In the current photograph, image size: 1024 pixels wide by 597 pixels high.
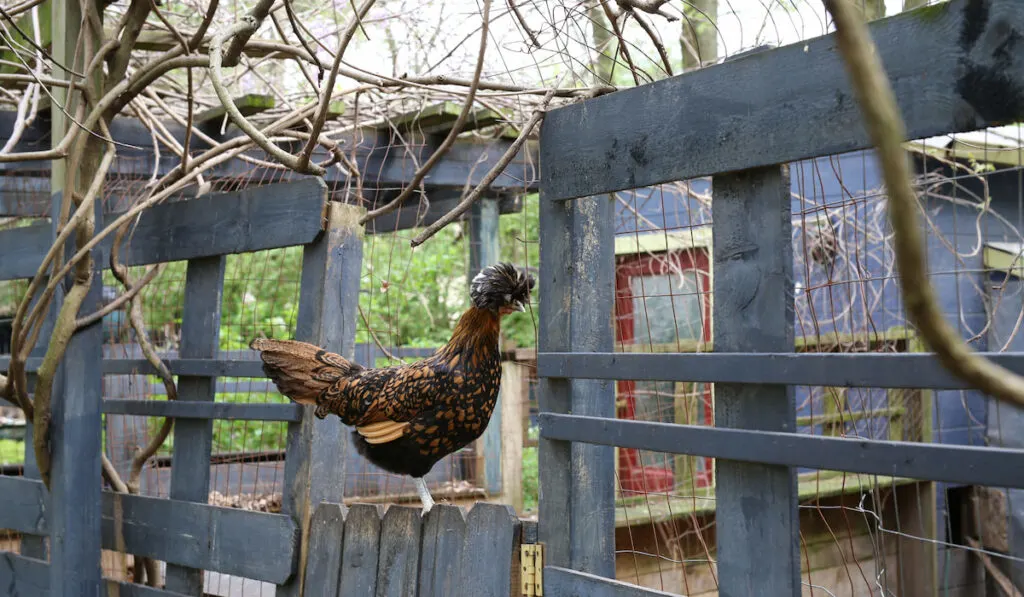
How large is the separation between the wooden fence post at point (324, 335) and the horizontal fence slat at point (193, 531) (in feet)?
0.25

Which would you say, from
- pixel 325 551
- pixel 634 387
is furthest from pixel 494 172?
pixel 634 387

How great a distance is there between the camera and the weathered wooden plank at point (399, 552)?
2.87 m

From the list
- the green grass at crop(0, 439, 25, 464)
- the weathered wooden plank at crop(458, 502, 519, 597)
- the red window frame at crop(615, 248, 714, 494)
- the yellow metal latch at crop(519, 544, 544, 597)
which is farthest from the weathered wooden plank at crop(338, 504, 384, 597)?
the green grass at crop(0, 439, 25, 464)

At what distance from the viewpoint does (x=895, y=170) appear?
50cm

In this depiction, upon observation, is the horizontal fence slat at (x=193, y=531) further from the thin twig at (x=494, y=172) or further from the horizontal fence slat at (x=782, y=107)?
the horizontal fence slat at (x=782, y=107)

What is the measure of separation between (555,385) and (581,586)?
537 millimetres

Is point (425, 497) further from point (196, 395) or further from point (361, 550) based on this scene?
point (196, 395)

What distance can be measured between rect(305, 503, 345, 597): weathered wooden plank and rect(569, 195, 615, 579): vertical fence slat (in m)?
0.90

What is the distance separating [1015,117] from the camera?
5.66ft

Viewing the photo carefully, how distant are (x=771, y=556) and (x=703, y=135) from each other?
99 cm

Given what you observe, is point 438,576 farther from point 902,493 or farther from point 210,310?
point 902,493

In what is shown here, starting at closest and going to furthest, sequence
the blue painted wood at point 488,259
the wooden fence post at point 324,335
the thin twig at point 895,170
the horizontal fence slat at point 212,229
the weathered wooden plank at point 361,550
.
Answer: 1. the thin twig at point 895,170
2. the weathered wooden plank at point 361,550
3. the wooden fence post at point 324,335
4. the horizontal fence slat at point 212,229
5. the blue painted wood at point 488,259

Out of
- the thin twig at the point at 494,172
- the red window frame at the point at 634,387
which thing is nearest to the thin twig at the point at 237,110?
the thin twig at the point at 494,172

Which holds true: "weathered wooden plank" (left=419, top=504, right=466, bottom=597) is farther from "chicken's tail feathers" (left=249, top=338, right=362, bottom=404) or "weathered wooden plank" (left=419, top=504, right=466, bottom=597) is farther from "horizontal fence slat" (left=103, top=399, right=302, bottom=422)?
"horizontal fence slat" (left=103, top=399, right=302, bottom=422)
